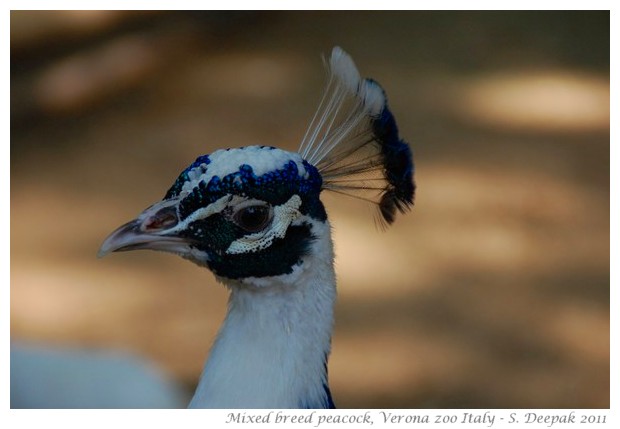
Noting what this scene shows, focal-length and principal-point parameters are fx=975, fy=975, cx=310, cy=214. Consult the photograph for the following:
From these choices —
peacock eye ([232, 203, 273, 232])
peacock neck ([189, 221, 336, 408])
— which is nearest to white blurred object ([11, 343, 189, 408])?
peacock neck ([189, 221, 336, 408])

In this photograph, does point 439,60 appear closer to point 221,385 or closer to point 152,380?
point 152,380

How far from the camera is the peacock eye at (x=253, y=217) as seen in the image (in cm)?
131

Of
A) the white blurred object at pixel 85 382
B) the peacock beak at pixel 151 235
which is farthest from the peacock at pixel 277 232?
the white blurred object at pixel 85 382

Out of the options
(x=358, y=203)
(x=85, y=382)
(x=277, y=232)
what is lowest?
(x=85, y=382)

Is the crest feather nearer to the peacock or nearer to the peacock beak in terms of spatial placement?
the peacock

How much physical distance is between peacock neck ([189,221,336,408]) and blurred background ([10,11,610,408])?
0.78 meters

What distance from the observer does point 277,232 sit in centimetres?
133

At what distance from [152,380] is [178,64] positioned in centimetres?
170

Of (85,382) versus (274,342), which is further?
(85,382)

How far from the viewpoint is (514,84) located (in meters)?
3.60

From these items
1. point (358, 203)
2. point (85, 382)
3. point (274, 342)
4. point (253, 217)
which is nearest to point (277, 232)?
point (253, 217)

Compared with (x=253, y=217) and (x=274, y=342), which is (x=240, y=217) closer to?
(x=253, y=217)

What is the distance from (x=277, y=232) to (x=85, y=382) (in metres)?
1.03

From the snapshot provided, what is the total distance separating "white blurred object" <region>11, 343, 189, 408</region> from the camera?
2.07m
